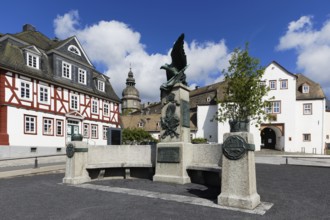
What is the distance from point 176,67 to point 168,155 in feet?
10.8

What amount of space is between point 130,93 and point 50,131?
223ft

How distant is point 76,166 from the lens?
8.57 meters

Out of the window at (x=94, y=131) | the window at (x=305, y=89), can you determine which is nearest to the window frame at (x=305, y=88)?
the window at (x=305, y=89)

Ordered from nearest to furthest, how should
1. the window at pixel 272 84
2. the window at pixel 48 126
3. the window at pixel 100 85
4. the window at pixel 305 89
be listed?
1. the window at pixel 48 126
2. the window at pixel 100 85
3. the window at pixel 272 84
4. the window at pixel 305 89

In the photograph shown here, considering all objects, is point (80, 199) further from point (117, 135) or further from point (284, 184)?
point (117, 135)

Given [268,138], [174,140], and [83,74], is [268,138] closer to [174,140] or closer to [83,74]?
[83,74]

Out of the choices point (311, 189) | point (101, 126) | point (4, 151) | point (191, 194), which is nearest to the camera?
point (191, 194)

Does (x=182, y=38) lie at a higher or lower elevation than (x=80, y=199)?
higher

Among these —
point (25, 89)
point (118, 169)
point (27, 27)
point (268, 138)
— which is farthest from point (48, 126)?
point (268, 138)

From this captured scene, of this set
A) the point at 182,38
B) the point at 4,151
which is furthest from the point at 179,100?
the point at 4,151

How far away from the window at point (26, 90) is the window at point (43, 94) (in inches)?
43.0

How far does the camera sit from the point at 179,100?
8.64 meters

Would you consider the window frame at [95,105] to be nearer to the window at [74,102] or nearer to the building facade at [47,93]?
the building facade at [47,93]

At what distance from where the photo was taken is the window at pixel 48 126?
23.9m
